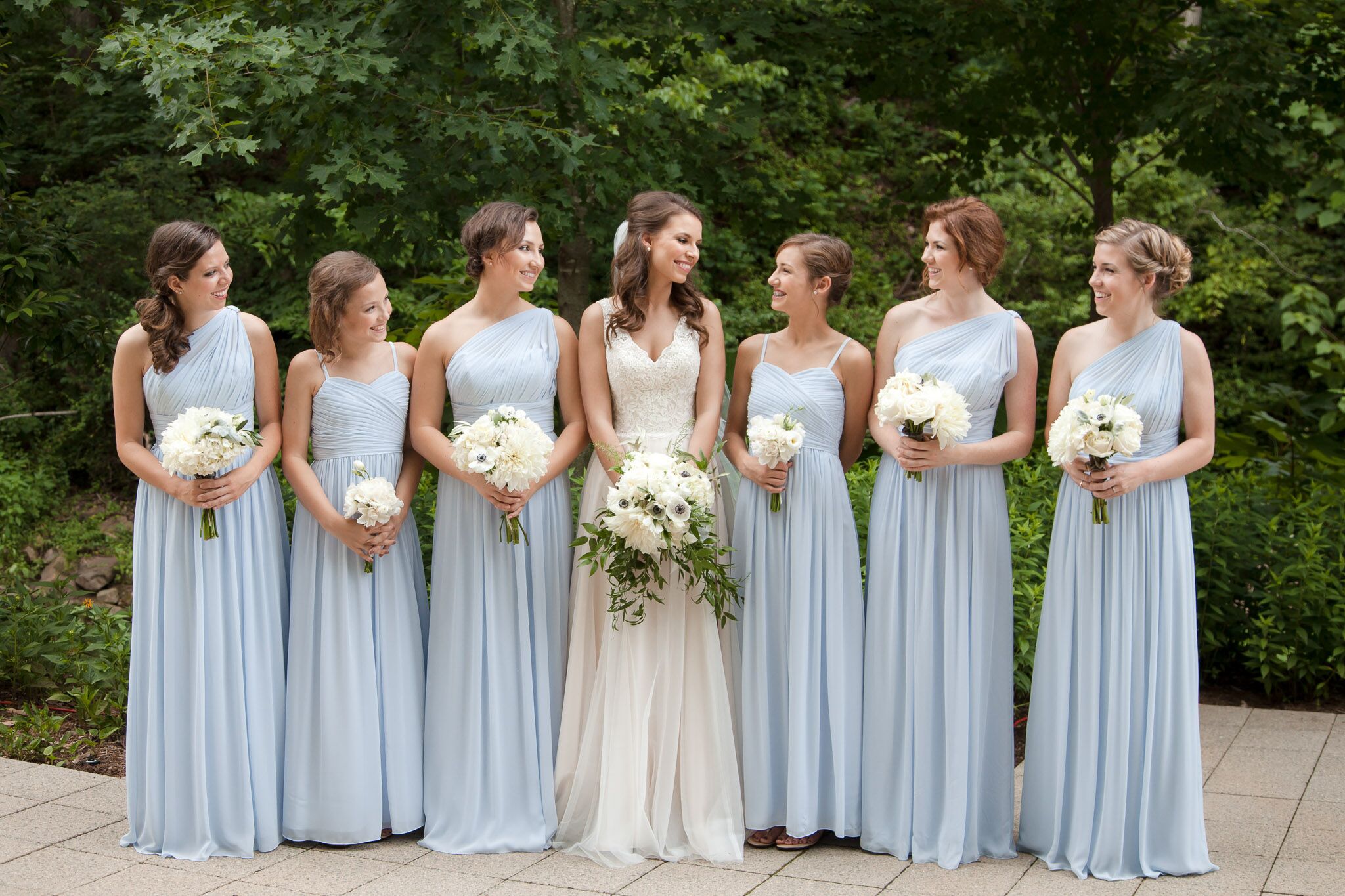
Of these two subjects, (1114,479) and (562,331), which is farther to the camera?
(562,331)

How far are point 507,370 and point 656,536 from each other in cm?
92

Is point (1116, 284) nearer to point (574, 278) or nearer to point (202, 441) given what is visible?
point (202, 441)

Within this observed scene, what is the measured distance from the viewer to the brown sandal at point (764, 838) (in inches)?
184

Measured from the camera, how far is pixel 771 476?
4613mm

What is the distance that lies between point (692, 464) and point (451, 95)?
3330 mm

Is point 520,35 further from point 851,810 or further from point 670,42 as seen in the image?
point 851,810

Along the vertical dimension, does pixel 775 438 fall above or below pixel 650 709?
above

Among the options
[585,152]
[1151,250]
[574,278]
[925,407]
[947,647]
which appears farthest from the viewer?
[574,278]

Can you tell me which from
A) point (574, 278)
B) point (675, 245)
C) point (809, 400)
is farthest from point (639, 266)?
point (574, 278)

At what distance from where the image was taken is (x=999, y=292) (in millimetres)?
13359

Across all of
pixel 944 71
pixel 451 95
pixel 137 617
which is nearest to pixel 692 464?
pixel 137 617

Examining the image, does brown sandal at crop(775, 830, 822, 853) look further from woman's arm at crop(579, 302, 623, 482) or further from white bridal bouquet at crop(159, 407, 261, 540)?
white bridal bouquet at crop(159, 407, 261, 540)

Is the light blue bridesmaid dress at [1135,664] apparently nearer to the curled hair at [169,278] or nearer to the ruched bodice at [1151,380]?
the ruched bodice at [1151,380]

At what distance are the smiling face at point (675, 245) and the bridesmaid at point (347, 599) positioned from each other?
3.39 feet
